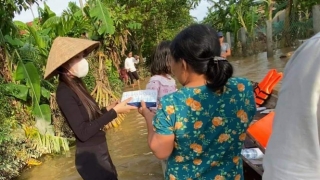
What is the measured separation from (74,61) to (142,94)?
54 cm

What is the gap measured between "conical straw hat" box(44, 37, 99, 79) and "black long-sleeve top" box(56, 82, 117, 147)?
138 millimetres

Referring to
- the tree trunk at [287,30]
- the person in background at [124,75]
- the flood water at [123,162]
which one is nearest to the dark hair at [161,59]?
the flood water at [123,162]

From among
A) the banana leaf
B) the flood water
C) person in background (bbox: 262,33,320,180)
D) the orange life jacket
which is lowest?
the flood water

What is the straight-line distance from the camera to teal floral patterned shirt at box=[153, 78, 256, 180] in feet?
4.65

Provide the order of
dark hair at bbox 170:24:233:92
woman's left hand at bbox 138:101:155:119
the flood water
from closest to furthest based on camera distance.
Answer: dark hair at bbox 170:24:233:92 → woman's left hand at bbox 138:101:155:119 → the flood water

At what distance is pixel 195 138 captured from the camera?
4.84 ft

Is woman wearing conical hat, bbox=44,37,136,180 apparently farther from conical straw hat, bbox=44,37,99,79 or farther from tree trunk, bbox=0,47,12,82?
tree trunk, bbox=0,47,12,82

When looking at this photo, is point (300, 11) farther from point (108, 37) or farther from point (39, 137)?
point (39, 137)

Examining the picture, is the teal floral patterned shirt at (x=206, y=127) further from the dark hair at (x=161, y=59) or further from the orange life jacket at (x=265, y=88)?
the orange life jacket at (x=265, y=88)

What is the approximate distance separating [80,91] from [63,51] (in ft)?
0.94

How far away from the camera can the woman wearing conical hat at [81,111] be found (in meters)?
2.08

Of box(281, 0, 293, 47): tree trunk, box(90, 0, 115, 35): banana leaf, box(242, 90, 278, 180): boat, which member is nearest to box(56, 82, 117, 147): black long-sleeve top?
box(242, 90, 278, 180): boat

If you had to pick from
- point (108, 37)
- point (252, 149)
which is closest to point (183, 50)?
point (252, 149)

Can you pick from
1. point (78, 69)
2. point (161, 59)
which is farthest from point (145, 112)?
point (161, 59)
